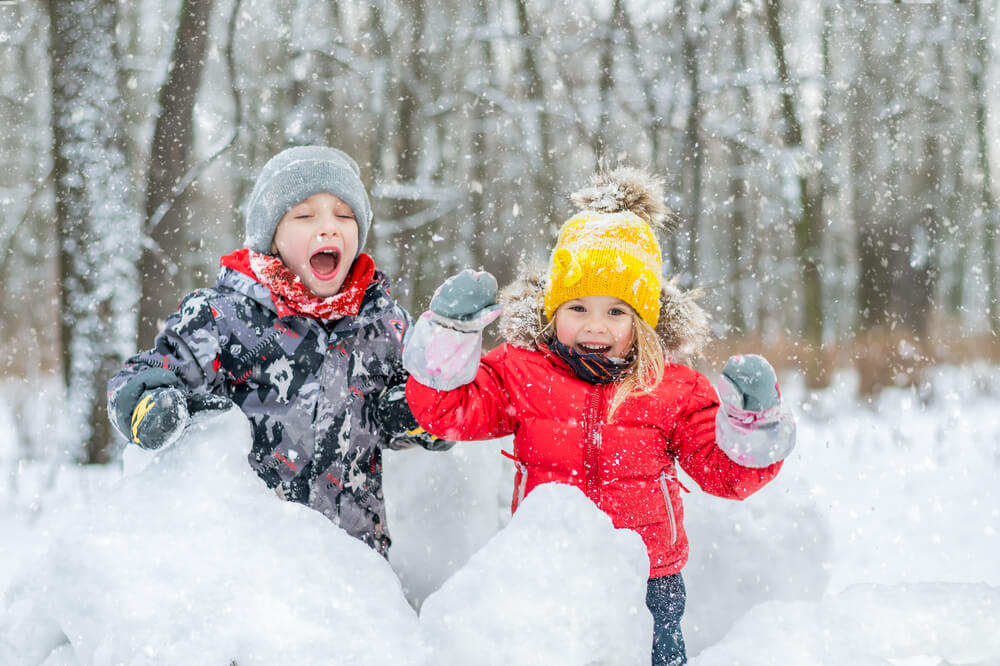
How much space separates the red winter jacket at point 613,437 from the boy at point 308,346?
0.88 feet

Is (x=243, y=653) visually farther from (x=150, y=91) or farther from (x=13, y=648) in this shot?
(x=150, y=91)

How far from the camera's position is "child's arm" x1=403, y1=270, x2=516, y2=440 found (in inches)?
68.5

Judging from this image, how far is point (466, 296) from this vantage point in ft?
5.67

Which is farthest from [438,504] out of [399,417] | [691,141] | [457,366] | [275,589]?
[691,141]

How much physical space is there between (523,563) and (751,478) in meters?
0.74

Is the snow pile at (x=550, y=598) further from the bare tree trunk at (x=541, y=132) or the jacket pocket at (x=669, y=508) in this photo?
the bare tree trunk at (x=541, y=132)

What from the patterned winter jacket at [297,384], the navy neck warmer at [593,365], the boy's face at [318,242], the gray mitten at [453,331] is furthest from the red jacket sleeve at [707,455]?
the boy's face at [318,242]

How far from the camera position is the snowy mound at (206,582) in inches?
56.4

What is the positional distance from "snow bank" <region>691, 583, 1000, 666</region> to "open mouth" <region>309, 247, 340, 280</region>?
4.63 feet

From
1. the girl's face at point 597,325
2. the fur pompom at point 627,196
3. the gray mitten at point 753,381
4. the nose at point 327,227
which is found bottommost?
the girl's face at point 597,325

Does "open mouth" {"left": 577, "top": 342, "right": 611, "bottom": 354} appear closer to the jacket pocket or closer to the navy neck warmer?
the navy neck warmer

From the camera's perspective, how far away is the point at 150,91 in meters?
5.12

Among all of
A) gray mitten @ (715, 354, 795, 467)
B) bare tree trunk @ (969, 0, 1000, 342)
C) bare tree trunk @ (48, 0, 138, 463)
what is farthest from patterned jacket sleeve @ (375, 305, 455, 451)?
bare tree trunk @ (969, 0, 1000, 342)

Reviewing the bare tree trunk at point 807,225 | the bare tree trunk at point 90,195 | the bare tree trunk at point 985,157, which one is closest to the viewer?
the bare tree trunk at point 90,195
